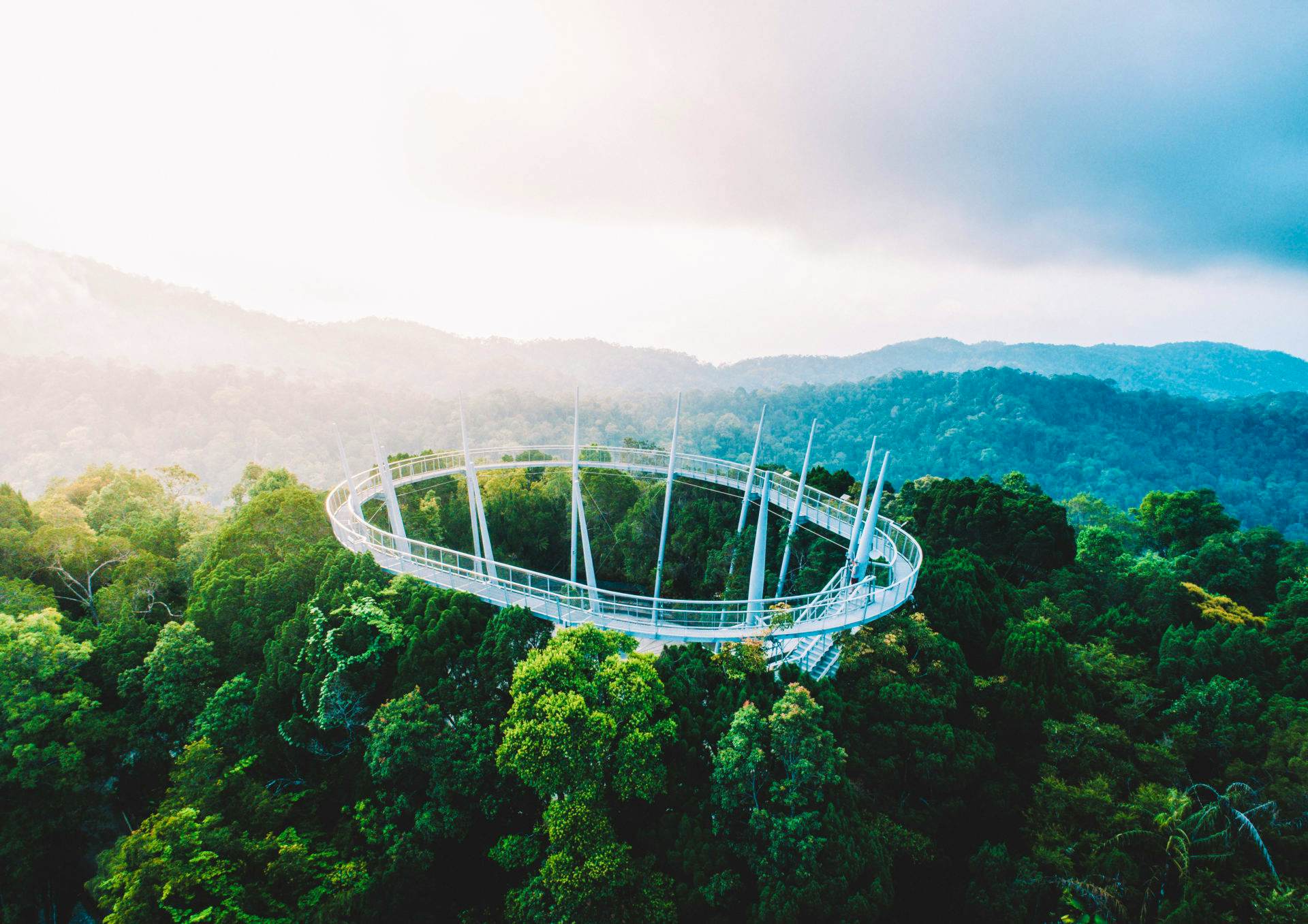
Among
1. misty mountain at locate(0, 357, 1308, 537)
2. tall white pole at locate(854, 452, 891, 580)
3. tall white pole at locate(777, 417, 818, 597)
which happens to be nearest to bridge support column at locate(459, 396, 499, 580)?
tall white pole at locate(777, 417, 818, 597)

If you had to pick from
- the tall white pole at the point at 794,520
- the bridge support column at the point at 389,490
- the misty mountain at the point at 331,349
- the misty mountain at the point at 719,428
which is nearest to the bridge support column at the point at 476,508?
the bridge support column at the point at 389,490

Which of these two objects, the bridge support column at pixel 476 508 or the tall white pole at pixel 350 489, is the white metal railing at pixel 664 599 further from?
the bridge support column at pixel 476 508

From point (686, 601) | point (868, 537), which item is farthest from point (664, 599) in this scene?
point (868, 537)

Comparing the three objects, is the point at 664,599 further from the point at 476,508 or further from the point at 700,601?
the point at 476,508

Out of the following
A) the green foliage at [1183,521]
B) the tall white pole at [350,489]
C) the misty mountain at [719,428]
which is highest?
the tall white pole at [350,489]

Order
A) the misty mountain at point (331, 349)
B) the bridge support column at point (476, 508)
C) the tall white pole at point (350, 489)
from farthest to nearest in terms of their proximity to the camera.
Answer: the misty mountain at point (331, 349)
the tall white pole at point (350, 489)
the bridge support column at point (476, 508)

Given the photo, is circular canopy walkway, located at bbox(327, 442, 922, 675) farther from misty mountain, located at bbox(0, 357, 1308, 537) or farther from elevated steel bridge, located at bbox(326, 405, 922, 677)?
misty mountain, located at bbox(0, 357, 1308, 537)
